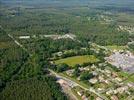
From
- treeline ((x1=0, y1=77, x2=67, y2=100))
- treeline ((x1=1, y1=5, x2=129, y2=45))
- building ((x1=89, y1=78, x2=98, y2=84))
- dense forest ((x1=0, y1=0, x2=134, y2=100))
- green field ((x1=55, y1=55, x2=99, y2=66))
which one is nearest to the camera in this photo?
treeline ((x1=0, y1=77, x2=67, y2=100))

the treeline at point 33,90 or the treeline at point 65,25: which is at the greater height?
the treeline at point 33,90

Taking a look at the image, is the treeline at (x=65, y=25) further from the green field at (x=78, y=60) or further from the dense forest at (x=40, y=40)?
the green field at (x=78, y=60)

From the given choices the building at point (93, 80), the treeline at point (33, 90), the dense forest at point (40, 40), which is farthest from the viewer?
the building at point (93, 80)

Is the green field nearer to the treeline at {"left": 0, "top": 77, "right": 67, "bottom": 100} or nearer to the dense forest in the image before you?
the dense forest

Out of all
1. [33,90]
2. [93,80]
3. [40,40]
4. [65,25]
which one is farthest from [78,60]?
[65,25]

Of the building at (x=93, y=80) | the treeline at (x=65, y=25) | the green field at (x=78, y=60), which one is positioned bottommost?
the treeline at (x=65, y=25)

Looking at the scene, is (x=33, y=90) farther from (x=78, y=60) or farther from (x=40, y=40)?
(x=40, y=40)

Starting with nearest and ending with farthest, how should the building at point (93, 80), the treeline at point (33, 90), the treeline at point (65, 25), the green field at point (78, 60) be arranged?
the treeline at point (33, 90)
the building at point (93, 80)
the green field at point (78, 60)
the treeline at point (65, 25)

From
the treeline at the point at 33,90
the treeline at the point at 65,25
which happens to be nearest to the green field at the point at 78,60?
the treeline at the point at 33,90

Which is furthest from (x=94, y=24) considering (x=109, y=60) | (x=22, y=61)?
(x=22, y=61)

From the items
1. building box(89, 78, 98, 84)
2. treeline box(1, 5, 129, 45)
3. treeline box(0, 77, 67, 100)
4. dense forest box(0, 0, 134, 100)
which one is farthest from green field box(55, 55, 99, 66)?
treeline box(1, 5, 129, 45)

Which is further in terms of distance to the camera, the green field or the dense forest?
the green field
